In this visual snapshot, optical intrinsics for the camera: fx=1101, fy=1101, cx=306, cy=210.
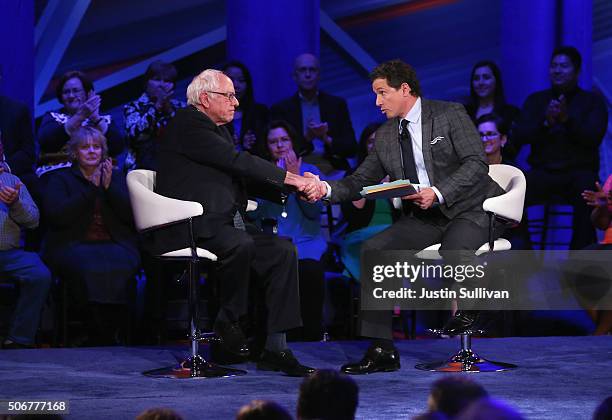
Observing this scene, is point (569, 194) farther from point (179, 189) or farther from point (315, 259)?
point (179, 189)

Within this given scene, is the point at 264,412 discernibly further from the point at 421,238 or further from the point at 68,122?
the point at 68,122

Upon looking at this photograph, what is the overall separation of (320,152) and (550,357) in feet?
7.82

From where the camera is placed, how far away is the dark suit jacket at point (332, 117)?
698 cm

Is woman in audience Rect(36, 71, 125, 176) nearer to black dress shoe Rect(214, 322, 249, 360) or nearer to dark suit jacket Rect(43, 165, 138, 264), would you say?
dark suit jacket Rect(43, 165, 138, 264)

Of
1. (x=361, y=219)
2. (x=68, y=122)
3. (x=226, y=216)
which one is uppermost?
(x=68, y=122)

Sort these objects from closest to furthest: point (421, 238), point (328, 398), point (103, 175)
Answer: point (328, 398) → point (421, 238) → point (103, 175)

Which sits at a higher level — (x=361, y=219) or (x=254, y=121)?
(x=254, y=121)

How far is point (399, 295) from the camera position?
515 centimetres

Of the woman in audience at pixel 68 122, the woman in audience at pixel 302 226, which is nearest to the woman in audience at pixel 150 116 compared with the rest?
the woman in audience at pixel 68 122

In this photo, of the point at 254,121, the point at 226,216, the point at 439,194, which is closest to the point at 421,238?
the point at 439,194

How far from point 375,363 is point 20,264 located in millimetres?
2131

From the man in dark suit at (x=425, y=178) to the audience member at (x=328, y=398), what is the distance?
6.97ft

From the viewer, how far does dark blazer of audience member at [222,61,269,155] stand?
6.71 metres

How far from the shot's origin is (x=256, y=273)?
15.5ft
